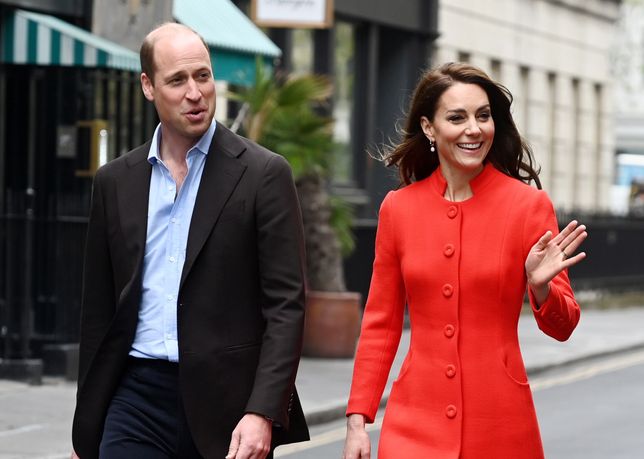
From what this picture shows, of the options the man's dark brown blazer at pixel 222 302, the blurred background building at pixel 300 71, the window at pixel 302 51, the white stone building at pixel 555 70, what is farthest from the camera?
the white stone building at pixel 555 70

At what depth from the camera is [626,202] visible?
162ft

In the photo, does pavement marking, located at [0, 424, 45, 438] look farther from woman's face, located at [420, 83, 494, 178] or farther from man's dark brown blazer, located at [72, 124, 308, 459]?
woman's face, located at [420, 83, 494, 178]

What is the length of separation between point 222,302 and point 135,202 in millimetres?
399

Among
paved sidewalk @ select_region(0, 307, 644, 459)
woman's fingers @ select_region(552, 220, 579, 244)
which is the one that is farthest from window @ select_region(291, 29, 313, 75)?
woman's fingers @ select_region(552, 220, 579, 244)

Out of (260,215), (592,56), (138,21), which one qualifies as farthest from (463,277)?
(592,56)

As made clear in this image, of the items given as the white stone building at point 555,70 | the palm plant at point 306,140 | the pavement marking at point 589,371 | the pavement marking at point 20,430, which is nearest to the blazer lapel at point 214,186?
the pavement marking at point 20,430

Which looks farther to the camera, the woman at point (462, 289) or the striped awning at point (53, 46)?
the striped awning at point (53, 46)

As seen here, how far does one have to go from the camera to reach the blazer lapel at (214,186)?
4.82 meters

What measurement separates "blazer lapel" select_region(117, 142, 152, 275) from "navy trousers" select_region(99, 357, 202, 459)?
295 mm

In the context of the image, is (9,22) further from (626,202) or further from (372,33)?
(626,202)

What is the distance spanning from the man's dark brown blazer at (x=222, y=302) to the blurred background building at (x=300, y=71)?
2.37m

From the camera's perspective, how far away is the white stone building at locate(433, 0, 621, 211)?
2822 cm

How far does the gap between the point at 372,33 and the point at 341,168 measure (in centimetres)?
189

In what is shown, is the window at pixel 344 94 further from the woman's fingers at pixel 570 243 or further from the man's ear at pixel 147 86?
the woman's fingers at pixel 570 243
